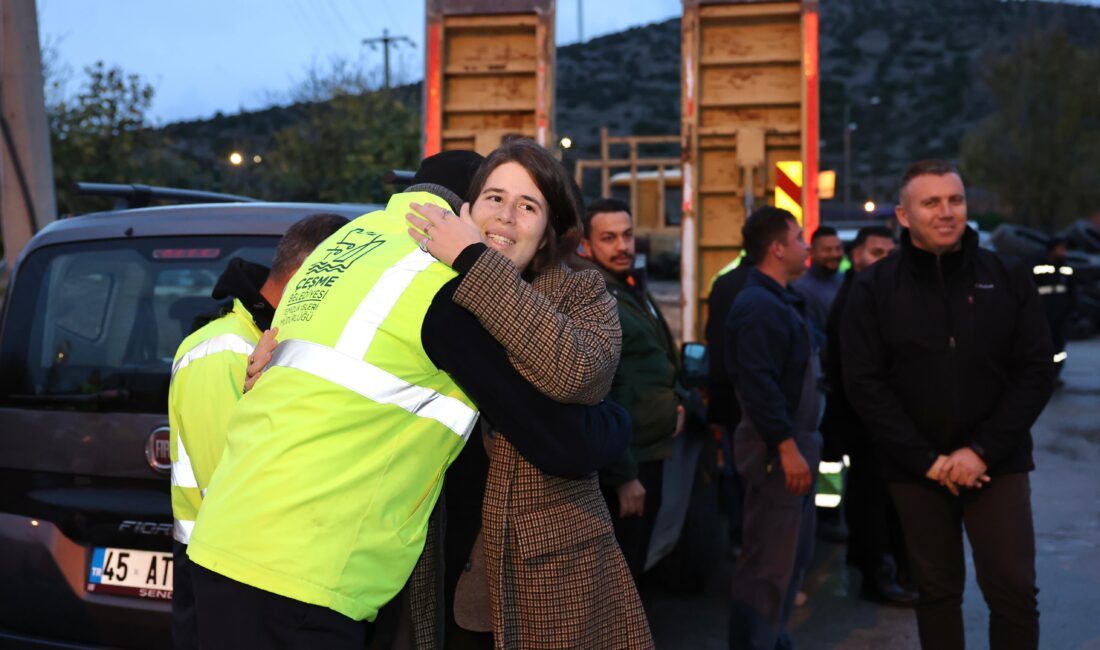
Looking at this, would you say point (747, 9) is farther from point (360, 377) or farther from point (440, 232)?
point (360, 377)

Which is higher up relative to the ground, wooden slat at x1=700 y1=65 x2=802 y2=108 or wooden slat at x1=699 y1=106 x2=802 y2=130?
wooden slat at x1=700 y1=65 x2=802 y2=108

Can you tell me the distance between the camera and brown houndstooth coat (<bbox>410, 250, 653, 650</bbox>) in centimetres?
238

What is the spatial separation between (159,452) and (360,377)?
1812 mm

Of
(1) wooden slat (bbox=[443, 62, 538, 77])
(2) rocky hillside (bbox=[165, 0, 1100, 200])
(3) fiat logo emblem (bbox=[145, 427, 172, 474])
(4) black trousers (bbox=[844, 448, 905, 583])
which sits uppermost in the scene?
(2) rocky hillside (bbox=[165, 0, 1100, 200])

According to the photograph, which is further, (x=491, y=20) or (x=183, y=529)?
(x=491, y=20)

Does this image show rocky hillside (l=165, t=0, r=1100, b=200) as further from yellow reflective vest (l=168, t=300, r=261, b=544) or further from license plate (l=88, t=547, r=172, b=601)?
yellow reflective vest (l=168, t=300, r=261, b=544)

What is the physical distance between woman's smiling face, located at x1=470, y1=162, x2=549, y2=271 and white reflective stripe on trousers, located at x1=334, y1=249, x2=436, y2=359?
0.34 metres

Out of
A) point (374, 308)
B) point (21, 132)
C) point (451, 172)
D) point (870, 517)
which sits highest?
point (21, 132)

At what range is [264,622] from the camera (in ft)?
6.84

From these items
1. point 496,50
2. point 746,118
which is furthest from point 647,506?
point 496,50

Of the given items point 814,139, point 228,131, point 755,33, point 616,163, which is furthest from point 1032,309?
point 228,131

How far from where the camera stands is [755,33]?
8.26 m

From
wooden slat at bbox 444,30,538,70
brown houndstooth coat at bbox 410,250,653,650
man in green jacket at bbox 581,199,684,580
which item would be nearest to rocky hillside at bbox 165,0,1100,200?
wooden slat at bbox 444,30,538,70

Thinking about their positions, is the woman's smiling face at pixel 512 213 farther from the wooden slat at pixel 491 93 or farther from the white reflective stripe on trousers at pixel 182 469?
the wooden slat at pixel 491 93
